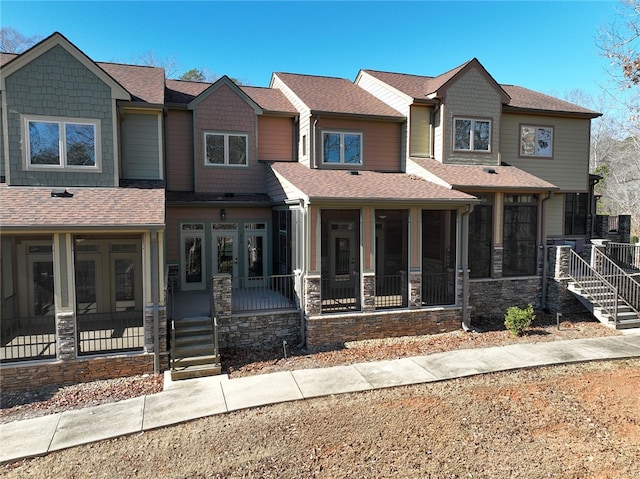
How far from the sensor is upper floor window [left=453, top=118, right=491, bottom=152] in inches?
595

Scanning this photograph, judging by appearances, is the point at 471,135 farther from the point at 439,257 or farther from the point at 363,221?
the point at 363,221

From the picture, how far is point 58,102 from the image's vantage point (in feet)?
35.9

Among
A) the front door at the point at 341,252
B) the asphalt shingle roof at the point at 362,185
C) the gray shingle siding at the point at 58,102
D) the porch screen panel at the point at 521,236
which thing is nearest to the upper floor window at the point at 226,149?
the asphalt shingle roof at the point at 362,185

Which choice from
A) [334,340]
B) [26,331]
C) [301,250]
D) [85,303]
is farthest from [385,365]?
[26,331]

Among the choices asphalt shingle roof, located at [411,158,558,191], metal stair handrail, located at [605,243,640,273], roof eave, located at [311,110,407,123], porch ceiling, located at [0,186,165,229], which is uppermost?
roof eave, located at [311,110,407,123]

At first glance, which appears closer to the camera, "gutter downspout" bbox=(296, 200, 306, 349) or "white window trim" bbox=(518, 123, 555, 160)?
"gutter downspout" bbox=(296, 200, 306, 349)

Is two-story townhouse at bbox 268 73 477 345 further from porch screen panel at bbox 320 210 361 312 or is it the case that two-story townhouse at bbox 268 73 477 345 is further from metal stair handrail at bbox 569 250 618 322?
metal stair handrail at bbox 569 250 618 322

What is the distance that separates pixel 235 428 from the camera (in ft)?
23.2

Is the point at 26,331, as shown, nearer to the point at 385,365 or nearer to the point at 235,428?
the point at 235,428

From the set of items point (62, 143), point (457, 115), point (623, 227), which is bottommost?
point (623, 227)

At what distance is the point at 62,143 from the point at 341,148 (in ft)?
29.3

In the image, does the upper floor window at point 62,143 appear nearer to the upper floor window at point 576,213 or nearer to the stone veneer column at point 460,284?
the stone veneer column at point 460,284

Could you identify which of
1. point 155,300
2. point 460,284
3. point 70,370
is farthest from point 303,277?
point 70,370

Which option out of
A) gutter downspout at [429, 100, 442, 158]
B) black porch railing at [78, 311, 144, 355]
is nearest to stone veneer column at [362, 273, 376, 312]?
black porch railing at [78, 311, 144, 355]
